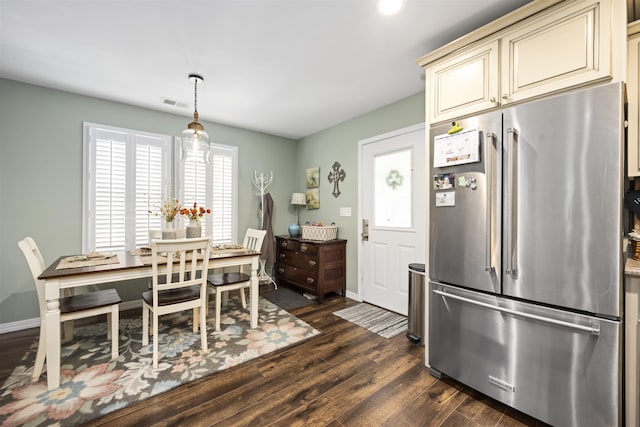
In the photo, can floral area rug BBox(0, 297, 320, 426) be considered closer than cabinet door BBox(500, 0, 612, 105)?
No

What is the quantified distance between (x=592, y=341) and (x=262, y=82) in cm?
326

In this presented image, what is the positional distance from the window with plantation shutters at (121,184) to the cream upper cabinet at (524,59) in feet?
11.3

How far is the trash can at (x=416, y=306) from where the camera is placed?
2.49 meters

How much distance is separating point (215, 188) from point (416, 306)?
128 inches

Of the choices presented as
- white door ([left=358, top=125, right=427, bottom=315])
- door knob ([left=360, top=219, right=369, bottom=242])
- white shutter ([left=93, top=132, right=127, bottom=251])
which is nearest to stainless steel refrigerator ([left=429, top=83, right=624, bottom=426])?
white door ([left=358, top=125, right=427, bottom=315])

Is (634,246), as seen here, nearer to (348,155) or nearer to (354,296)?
(354,296)

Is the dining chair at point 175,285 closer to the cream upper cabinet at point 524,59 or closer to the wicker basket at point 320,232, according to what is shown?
the wicker basket at point 320,232

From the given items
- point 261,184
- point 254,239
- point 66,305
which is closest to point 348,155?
point 261,184

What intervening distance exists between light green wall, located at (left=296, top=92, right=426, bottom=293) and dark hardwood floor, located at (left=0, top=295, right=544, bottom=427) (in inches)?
63.7

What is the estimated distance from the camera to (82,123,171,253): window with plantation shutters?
317 cm

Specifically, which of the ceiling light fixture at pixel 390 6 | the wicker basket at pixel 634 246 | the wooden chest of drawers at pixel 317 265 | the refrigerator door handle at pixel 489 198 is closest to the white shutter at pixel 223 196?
the wooden chest of drawers at pixel 317 265

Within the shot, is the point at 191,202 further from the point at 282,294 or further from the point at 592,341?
the point at 592,341

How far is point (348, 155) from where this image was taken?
12.9ft

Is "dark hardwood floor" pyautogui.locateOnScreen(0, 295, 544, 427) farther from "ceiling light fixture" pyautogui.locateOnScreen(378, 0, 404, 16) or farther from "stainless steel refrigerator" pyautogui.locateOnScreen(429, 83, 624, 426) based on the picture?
"ceiling light fixture" pyautogui.locateOnScreen(378, 0, 404, 16)
